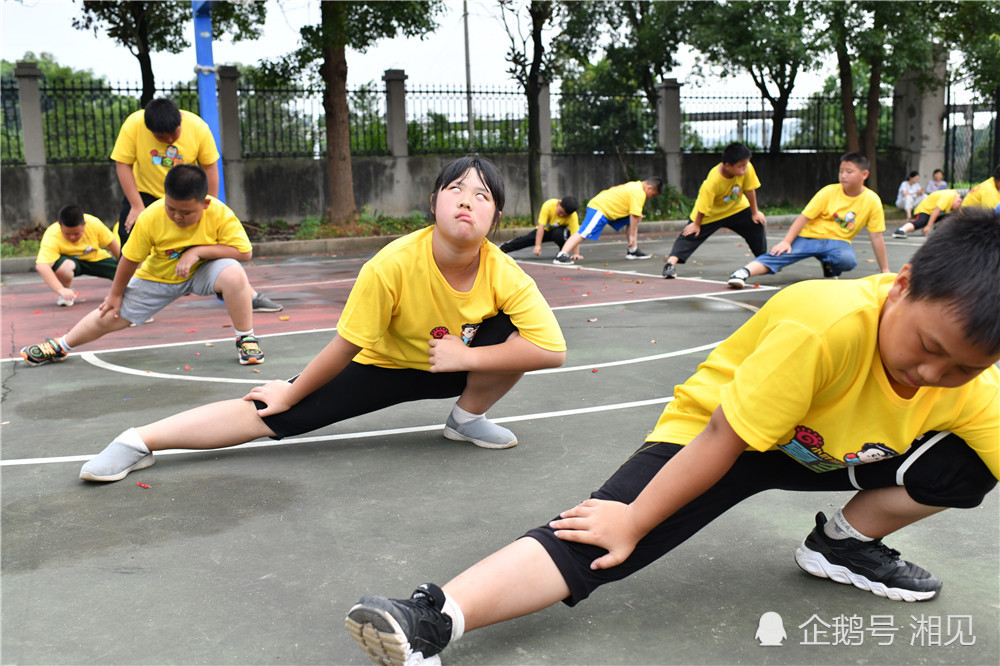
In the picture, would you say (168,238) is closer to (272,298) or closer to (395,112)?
(272,298)

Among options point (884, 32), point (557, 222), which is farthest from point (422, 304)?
point (884, 32)

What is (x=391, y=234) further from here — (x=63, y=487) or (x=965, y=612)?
(x=965, y=612)

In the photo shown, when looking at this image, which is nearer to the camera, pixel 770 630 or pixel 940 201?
pixel 770 630

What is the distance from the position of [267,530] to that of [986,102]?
23.3m

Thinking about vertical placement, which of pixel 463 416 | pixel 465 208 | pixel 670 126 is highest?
pixel 670 126

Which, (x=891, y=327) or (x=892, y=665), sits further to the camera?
(x=892, y=665)

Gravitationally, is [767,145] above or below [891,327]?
above

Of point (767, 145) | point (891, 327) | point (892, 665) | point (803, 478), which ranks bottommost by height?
point (892, 665)

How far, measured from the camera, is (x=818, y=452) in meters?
2.25

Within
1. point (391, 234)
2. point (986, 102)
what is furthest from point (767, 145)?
point (391, 234)

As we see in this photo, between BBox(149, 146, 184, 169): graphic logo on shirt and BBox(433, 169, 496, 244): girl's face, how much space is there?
4498 millimetres

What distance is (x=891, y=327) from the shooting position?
6.39 feet

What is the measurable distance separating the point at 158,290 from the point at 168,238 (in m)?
0.33

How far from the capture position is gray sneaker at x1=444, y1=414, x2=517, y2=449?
13.0ft
